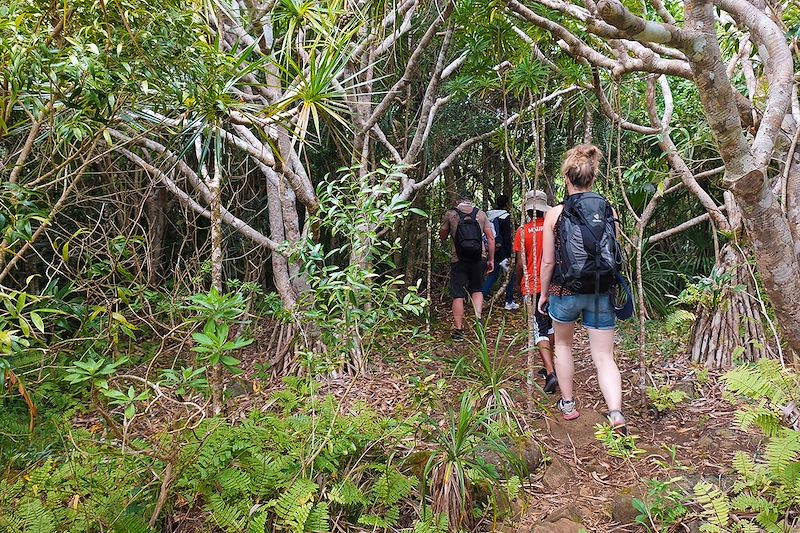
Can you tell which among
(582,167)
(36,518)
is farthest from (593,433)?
(36,518)

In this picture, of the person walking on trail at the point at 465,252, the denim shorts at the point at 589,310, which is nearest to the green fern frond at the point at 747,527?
the denim shorts at the point at 589,310

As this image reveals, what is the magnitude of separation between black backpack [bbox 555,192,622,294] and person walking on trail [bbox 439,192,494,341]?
2077 millimetres

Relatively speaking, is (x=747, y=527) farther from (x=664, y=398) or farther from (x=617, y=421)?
(x=664, y=398)

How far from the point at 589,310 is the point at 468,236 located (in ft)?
7.08

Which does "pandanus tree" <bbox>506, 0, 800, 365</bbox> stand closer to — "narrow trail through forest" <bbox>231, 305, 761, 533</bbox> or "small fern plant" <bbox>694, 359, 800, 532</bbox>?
"small fern plant" <bbox>694, 359, 800, 532</bbox>

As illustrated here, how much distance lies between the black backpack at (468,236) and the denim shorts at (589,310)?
2013mm

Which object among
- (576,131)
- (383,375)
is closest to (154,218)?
(383,375)

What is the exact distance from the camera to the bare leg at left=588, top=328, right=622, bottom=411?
2830 millimetres

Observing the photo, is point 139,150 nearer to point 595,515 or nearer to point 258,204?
point 258,204

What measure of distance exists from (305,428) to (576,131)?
636cm

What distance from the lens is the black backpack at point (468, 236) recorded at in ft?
16.1

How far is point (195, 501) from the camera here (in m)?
2.51

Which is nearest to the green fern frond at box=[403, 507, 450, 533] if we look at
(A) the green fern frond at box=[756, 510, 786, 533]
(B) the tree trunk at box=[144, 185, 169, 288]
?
(A) the green fern frond at box=[756, 510, 786, 533]

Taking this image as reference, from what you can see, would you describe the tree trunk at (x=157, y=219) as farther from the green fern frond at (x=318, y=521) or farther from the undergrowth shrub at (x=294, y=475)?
the green fern frond at (x=318, y=521)
